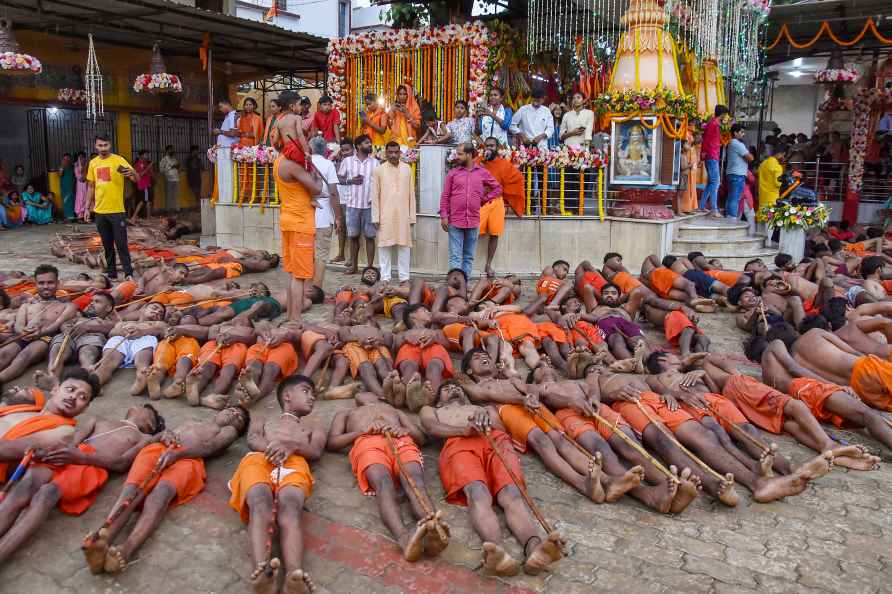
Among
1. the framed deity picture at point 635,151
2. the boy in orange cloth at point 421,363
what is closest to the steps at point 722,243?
the framed deity picture at point 635,151

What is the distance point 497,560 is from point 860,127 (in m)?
15.5

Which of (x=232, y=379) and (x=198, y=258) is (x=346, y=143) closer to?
(x=198, y=258)

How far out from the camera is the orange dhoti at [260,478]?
3924mm

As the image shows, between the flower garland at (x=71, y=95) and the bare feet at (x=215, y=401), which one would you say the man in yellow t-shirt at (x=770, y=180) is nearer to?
the bare feet at (x=215, y=401)

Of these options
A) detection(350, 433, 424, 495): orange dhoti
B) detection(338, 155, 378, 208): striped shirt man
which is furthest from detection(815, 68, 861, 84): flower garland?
detection(350, 433, 424, 495): orange dhoti

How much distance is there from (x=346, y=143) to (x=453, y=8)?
501cm

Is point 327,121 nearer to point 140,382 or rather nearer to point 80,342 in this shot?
point 80,342

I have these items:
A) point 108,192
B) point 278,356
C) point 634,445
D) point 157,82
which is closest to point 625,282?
point 634,445

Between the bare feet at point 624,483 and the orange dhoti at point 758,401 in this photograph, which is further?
the orange dhoti at point 758,401

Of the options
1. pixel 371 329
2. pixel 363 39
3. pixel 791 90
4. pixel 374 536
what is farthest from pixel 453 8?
pixel 791 90

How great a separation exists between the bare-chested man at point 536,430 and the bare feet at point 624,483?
34 mm

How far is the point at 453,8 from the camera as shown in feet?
46.5

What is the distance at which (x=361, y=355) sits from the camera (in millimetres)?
6250

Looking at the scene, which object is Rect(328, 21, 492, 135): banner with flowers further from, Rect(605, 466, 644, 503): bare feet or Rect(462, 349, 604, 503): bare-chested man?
Rect(605, 466, 644, 503): bare feet
